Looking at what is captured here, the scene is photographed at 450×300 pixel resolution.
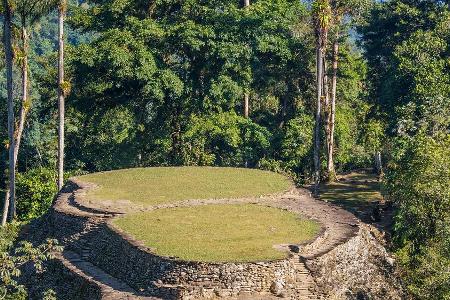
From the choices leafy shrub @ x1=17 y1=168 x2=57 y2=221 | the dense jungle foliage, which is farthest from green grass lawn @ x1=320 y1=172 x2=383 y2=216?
leafy shrub @ x1=17 y1=168 x2=57 y2=221

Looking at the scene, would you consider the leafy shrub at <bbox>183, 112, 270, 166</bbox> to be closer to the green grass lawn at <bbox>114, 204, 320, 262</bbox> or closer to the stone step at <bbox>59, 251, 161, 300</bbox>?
the green grass lawn at <bbox>114, 204, 320, 262</bbox>

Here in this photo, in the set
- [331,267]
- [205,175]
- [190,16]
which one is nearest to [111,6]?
[190,16]

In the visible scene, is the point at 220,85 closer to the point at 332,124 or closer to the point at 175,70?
the point at 175,70

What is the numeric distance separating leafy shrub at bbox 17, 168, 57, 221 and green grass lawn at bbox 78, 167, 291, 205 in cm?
1007

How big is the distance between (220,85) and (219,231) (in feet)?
55.2

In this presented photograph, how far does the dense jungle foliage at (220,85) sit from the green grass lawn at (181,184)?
6838 millimetres

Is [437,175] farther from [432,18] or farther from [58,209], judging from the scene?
[432,18]

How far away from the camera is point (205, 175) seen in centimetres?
3078

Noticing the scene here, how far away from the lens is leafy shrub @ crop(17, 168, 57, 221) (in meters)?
39.9

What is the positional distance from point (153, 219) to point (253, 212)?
3.51m

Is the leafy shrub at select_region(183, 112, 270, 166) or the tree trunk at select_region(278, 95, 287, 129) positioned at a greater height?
the tree trunk at select_region(278, 95, 287, 129)

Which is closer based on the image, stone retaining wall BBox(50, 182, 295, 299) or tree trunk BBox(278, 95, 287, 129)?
stone retaining wall BBox(50, 182, 295, 299)

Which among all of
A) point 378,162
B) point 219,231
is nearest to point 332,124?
point 378,162

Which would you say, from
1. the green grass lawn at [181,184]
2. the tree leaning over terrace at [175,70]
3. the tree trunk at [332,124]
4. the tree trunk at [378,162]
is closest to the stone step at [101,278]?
the green grass lawn at [181,184]
